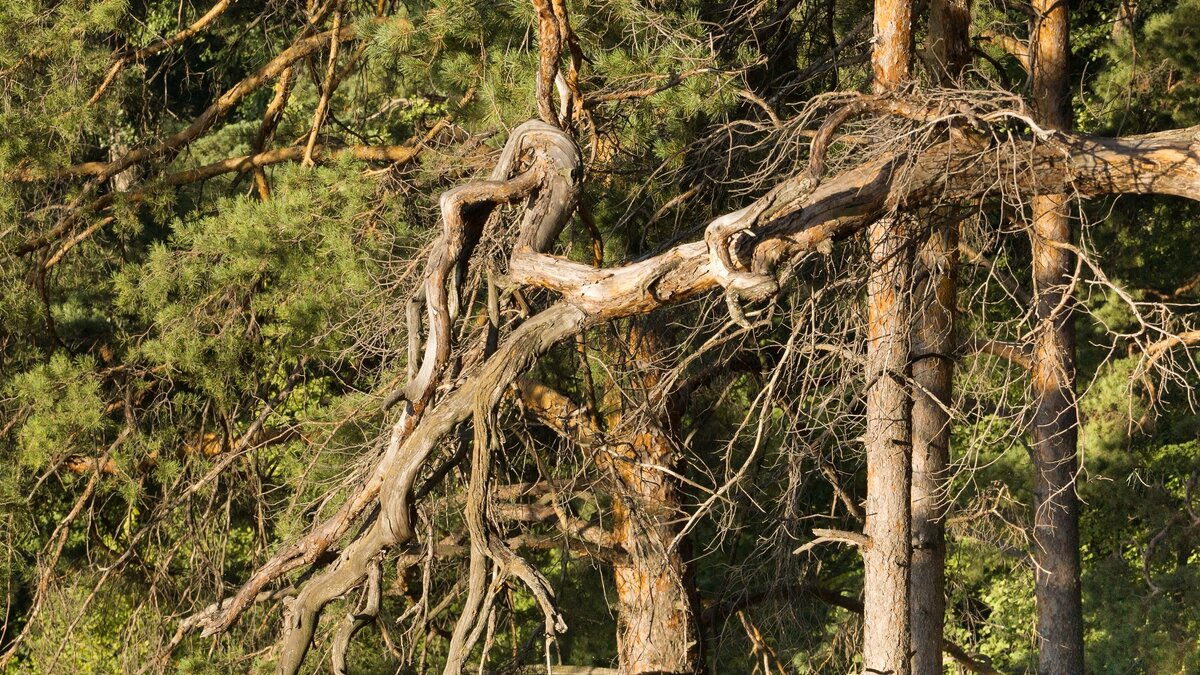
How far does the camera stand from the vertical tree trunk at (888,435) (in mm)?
6043

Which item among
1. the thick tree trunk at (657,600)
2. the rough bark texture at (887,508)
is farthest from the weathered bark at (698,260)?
the thick tree trunk at (657,600)

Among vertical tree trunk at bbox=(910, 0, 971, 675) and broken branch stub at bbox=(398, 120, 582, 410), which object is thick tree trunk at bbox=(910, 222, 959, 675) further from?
broken branch stub at bbox=(398, 120, 582, 410)

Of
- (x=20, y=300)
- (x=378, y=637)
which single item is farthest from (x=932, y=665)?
(x=20, y=300)

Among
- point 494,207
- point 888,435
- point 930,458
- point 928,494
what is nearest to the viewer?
point 494,207

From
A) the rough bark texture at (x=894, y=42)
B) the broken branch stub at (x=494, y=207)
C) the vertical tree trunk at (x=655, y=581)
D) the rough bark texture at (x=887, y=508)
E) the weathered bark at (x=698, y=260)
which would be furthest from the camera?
the vertical tree trunk at (x=655, y=581)

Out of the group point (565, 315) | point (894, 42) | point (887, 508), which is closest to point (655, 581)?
point (887, 508)

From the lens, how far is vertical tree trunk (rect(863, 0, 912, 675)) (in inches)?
238

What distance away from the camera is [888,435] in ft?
21.1

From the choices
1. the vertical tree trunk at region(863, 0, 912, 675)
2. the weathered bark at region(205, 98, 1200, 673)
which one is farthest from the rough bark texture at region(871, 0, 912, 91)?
the weathered bark at region(205, 98, 1200, 673)

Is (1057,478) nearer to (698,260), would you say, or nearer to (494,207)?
(698,260)

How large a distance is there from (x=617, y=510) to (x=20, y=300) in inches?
149

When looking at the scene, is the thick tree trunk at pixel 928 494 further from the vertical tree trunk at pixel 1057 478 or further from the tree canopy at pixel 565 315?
the vertical tree trunk at pixel 1057 478

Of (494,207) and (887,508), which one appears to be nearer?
(494,207)

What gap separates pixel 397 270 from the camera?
6.54 m
